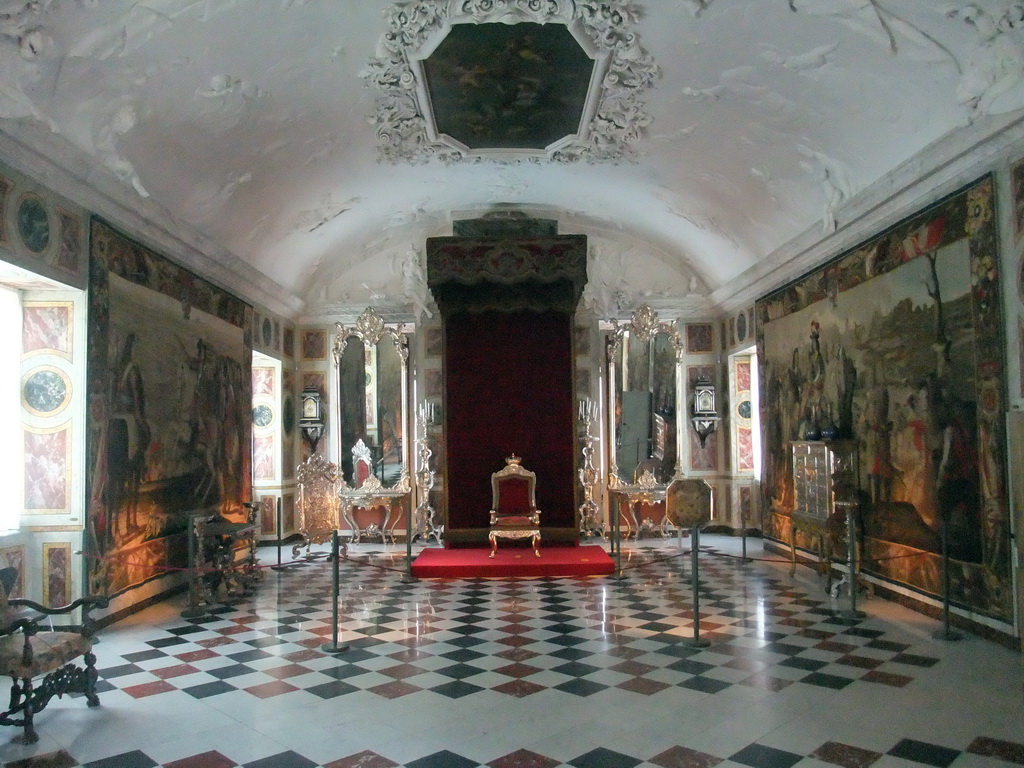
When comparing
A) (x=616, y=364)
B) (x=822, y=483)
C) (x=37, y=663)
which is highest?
(x=616, y=364)

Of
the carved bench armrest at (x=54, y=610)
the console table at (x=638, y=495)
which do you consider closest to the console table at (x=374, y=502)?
the console table at (x=638, y=495)

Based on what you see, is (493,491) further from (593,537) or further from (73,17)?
(73,17)

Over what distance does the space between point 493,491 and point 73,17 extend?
8.27m

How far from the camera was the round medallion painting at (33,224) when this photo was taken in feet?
23.1

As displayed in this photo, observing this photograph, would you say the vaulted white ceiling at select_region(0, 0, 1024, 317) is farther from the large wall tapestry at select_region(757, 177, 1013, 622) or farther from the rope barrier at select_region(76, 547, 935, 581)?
the rope barrier at select_region(76, 547, 935, 581)

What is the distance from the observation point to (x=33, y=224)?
7219 millimetres

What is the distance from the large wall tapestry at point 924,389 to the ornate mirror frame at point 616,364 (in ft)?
13.8

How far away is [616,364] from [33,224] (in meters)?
10.6

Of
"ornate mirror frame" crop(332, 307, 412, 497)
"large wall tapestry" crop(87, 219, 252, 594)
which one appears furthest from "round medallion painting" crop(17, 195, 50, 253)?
"ornate mirror frame" crop(332, 307, 412, 497)

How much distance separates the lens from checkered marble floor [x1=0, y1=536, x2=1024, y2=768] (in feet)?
15.4

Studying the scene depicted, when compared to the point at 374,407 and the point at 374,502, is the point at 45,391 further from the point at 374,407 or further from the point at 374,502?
the point at 374,407

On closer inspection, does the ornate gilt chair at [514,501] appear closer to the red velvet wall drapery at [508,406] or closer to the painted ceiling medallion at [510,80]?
the red velvet wall drapery at [508,406]

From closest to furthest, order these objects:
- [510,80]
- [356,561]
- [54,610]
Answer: [54,610] → [510,80] → [356,561]

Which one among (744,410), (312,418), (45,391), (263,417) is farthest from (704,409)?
(45,391)
